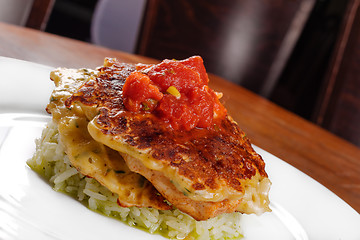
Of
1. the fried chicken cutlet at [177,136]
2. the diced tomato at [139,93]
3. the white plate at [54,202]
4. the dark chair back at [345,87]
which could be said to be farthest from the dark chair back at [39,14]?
the dark chair back at [345,87]

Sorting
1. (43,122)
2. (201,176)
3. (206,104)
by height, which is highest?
(206,104)

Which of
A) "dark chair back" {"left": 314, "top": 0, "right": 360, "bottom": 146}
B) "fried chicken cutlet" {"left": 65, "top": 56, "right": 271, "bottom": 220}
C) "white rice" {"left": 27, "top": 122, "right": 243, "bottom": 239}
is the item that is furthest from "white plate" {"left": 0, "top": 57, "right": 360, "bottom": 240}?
"dark chair back" {"left": 314, "top": 0, "right": 360, "bottom": 146}

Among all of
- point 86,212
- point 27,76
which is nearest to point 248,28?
point 27,76

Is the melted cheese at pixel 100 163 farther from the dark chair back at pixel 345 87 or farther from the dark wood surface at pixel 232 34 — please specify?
the dark chair back at pixel 345 87

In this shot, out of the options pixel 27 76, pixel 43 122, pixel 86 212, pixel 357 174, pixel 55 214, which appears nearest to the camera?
pixel 55 214

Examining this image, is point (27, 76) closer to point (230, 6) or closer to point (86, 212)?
point (86, 212)

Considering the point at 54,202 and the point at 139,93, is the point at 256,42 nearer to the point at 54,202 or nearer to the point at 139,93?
the point at 139,93

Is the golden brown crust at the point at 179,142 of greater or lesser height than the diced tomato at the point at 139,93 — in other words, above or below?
below
